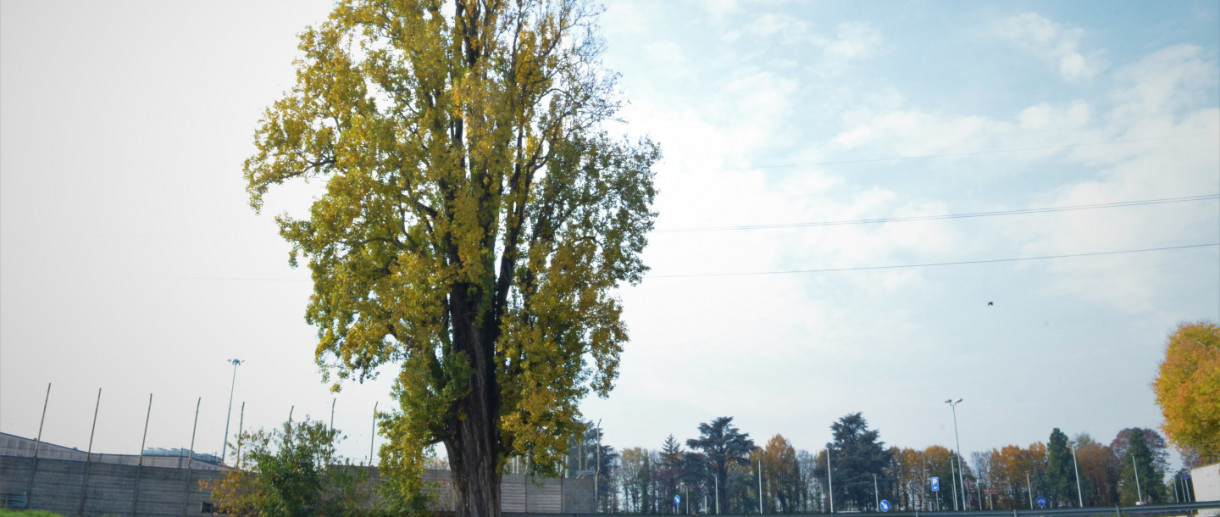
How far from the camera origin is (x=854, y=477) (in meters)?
87.4

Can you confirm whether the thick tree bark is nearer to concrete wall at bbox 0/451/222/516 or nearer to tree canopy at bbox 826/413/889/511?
concrete wall at bbox 0/451/222/516

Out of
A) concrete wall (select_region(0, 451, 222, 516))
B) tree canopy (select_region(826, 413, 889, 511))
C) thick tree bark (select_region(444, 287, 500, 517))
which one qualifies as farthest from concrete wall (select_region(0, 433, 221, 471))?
tree canopy (select_region(826, 413, 889, 511))

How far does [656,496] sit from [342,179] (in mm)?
89001

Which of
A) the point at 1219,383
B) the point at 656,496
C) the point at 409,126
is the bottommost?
the point at 656,496

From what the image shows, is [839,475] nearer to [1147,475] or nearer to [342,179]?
[1147,475]

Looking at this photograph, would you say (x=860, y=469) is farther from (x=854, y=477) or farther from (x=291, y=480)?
(x=291, y=480)

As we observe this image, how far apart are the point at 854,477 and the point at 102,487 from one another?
75515mm

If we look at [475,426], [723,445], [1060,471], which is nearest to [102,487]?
[475,426]

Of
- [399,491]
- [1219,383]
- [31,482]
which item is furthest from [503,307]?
[1219,383]

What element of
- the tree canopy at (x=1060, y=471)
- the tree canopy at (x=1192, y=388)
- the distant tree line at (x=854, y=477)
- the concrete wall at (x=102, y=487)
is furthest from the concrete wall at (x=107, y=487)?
the tree canopy at (x=1060, y=471)

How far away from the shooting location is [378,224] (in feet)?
58.2

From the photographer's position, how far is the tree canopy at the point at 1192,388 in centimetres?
3925

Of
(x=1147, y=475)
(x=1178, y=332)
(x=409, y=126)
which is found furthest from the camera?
(x=1147, y=475)

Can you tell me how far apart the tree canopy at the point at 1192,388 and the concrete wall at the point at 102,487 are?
43679mm
